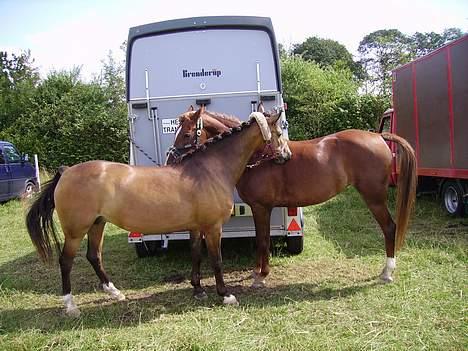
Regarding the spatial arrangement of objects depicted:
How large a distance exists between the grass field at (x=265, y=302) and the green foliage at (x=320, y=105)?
30.0 feet

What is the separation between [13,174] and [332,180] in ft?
35.1

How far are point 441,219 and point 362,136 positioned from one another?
402cm

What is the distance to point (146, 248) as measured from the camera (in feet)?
19.1

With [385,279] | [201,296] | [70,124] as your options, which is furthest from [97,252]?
[70,124]

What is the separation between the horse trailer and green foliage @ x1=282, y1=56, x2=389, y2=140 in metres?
10.7

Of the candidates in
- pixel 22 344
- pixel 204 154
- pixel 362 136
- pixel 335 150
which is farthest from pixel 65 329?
Result: pixel 362 136

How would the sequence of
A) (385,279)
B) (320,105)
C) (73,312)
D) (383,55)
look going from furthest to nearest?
(383,55) → (320,105) → (385,279) → (73,312)

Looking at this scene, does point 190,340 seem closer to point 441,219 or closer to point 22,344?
point 22,344

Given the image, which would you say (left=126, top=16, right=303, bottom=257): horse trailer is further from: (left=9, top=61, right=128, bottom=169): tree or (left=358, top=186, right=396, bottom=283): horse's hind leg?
(left=9, top=61, right=128, bottom=169): tree

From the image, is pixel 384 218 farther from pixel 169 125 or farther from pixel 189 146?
pixel 169 125

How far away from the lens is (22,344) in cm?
321

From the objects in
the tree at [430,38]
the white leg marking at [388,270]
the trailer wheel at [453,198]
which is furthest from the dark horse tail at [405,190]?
the tree at [430,38]

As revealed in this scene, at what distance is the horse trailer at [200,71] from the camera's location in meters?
5.23

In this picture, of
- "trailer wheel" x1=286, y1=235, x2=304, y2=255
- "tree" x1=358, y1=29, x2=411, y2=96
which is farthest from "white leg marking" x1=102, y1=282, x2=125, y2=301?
"tree" x1=358, y1=29, x2=411, y2=96
